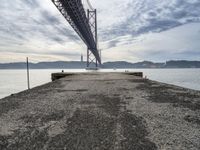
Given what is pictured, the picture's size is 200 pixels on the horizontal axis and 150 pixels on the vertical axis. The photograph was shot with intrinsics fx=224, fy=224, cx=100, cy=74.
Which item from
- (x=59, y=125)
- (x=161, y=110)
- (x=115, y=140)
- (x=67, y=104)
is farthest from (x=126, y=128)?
(x=67, y=104)

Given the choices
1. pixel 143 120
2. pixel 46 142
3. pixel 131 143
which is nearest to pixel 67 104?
pixel 143 120

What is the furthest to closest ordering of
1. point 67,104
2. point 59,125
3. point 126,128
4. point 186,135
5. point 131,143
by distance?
point 67,104, point 59,125, point 126,128, point 186,135, point 131,143

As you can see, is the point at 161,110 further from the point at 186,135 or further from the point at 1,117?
the point at 1,117

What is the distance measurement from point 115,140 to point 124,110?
1908mm

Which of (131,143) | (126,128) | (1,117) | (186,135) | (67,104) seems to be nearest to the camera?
(131,143)

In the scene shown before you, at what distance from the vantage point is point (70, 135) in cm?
337

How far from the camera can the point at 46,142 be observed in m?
3.11

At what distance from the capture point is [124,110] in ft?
16.4

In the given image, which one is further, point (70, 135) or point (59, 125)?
point (59, 125)

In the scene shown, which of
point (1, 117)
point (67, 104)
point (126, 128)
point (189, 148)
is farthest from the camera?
point (67, 104)

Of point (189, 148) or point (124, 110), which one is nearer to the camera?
point (189, 148)

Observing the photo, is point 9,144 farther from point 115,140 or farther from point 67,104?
point 67,104

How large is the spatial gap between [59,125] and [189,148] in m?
2.13

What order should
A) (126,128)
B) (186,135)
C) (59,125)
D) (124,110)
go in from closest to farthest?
(186,135)
(126,128)
(59,125)
(124,110)
